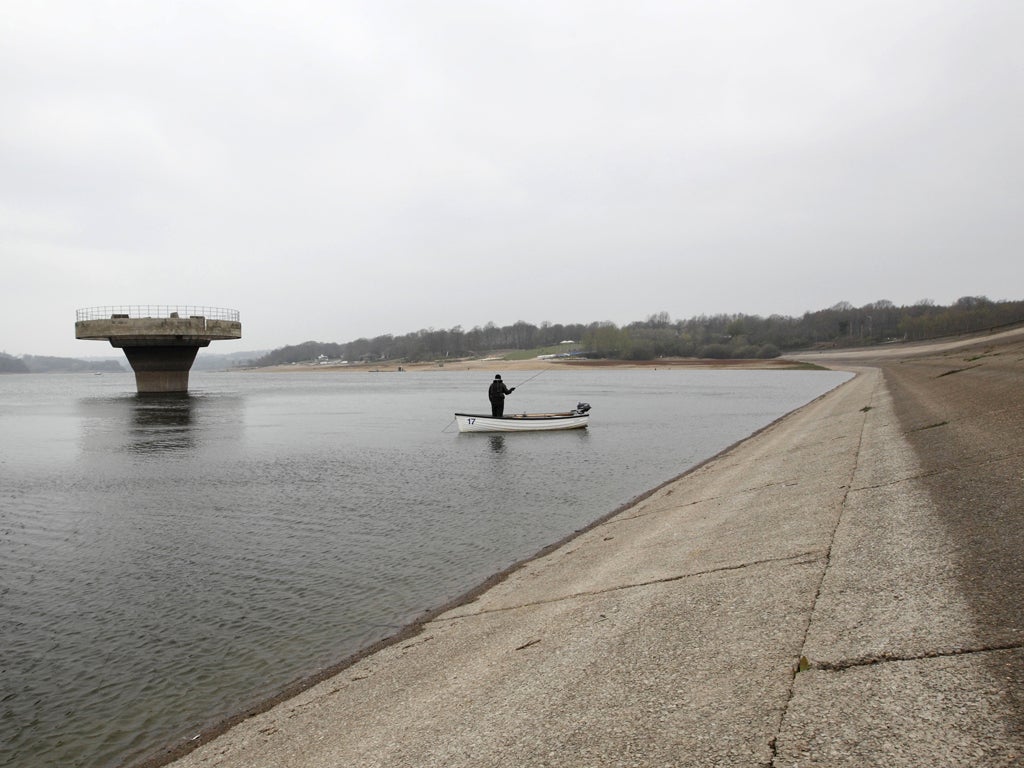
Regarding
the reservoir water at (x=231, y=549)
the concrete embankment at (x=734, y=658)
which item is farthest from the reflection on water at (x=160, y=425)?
the concrete embankment at (x=734, y=658)

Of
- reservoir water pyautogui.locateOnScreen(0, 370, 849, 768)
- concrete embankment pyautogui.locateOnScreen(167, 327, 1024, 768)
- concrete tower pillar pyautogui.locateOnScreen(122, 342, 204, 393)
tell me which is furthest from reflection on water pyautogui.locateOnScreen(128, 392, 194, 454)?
concrete embankment pyautogui.locateOnScreen(167, 327, 1024, 768)

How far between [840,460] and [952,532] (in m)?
7.81

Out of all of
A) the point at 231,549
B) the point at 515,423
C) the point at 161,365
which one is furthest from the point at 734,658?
the point at 161,365

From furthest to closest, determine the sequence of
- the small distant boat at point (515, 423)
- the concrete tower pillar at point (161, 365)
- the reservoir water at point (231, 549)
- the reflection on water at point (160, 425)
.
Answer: the concrete tower pillar at point (161, 365)
the small distant boat at point (515, 423)
the reflection on water at point (160, 425)
the reservoir water at point (231, 549)

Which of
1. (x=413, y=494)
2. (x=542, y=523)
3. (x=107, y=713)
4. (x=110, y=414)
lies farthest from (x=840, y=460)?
(x=110, y=414)

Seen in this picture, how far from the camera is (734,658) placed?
5.36 m

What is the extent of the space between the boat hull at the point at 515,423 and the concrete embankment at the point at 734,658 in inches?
840

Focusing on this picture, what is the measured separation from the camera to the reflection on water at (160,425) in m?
29.0

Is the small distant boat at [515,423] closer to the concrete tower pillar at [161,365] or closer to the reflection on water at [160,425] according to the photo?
A: the reflection on water at [160,425]

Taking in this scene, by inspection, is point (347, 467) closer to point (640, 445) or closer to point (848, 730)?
point (640, 445)

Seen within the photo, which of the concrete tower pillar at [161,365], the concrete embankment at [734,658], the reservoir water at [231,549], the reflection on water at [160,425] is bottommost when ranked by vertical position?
the reservoir water at [231,549]

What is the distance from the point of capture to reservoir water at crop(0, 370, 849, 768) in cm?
732

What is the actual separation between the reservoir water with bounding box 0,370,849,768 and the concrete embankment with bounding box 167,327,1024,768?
4.30 ft

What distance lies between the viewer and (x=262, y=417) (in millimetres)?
43812
